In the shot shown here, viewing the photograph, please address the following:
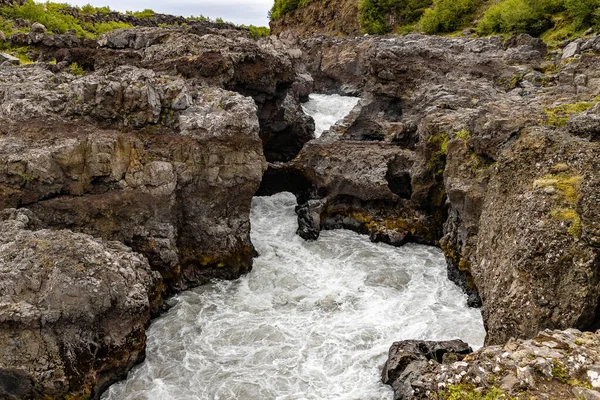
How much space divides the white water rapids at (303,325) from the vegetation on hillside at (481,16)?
124 ft

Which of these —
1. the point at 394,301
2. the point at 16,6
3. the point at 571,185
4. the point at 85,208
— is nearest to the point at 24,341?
the point at 85,208

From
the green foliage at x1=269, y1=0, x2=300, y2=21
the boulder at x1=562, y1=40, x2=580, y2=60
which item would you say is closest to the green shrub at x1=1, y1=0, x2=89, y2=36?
the boulder at x1=562, y1=40, x2=580, y2=60

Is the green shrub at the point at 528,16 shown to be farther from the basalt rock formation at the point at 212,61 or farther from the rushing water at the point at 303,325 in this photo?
the rushing water at the point at 303,325

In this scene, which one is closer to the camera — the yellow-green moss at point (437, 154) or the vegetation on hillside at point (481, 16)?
the yellow-green moss at point (437, 154)

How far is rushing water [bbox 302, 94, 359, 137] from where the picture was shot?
42.7m

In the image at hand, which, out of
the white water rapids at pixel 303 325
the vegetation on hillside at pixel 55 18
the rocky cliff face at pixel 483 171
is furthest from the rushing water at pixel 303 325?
the vegetation on hillside at pixel 55 18

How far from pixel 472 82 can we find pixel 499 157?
644 inches

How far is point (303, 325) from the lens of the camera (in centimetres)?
1867

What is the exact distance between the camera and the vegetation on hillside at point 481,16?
48.4m

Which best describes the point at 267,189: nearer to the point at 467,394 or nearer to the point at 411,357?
the point at 411,357

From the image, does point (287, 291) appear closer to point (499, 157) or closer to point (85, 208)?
point (85, 208)

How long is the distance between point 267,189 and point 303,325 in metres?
15.3

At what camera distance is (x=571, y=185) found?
13797mm

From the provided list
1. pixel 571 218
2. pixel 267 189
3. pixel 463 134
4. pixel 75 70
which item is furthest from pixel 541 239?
pixel 75 70
